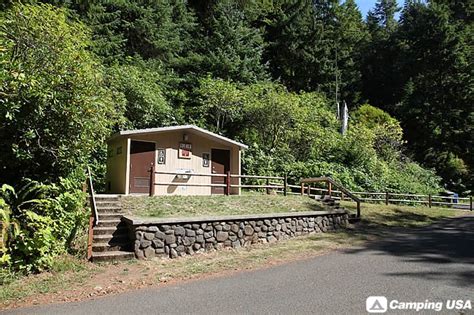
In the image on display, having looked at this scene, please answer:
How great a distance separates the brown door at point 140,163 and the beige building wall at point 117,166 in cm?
34

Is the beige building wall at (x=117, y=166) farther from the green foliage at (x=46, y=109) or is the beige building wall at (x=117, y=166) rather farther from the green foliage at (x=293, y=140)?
the green foliage at (x=293, y=140)

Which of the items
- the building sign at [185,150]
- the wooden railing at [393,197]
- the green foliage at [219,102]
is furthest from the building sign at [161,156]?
the green foliage at [219,102]

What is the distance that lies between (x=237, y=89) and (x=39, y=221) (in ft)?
64.2

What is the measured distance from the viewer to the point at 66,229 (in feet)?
27.5

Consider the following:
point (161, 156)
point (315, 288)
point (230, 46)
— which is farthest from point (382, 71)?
point (315, 288)

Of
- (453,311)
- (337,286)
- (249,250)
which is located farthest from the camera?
(249,250)

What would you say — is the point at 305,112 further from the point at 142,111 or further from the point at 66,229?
the point at 66,229

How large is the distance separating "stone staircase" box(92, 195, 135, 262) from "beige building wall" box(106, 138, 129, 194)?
13.6 ft

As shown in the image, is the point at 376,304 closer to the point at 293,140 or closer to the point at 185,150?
the point at 185,150

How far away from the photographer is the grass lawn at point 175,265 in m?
6.52

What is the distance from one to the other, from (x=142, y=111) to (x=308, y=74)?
69.2 ft

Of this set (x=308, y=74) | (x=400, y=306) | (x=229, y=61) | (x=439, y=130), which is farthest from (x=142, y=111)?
(x=439, y=130)

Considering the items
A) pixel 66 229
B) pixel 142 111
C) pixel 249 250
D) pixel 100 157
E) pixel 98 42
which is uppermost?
pixel 98 42

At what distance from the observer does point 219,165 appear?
16.7 meters
